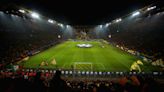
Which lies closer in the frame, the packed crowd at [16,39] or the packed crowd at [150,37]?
the packed crowd at [16,39]

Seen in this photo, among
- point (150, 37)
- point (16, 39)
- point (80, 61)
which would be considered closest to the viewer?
point (80, 61)

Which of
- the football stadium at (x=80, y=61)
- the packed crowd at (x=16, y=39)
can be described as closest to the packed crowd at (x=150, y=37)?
the football stadium at (x=80, y=61)

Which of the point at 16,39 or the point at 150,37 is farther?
the point at 16,39

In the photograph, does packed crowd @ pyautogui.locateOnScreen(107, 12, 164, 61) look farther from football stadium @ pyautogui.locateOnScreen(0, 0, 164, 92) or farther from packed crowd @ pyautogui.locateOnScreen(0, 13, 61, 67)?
packed crowd @ pyautogui.locateOnScreen(0, 13, 61, 67)

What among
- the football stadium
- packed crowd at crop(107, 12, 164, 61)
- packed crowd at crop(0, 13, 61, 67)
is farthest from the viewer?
packed crowd at crop(107, 12, 164, 61)

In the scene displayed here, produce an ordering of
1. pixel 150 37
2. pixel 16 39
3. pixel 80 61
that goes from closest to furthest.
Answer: pixel 80 61 < pixel 150 37 < pixel 16 39

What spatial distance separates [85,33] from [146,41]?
75.2 m

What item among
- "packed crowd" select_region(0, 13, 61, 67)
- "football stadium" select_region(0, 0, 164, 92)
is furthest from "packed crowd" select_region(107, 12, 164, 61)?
"packed crowd" select_region(0, 13, 61, 67)

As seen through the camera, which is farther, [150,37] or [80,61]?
[150,37]

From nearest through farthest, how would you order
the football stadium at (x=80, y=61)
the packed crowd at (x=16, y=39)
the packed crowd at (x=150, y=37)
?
the football stadium at (x=80, y=61)
the packed crowd at (x=16, y=39)
the packed crowd at (x=150, y=37)

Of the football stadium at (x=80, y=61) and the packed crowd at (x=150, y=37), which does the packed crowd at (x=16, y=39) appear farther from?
the packed crowd at (x=150, y=37)

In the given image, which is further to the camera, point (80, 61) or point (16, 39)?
point (16, 39)

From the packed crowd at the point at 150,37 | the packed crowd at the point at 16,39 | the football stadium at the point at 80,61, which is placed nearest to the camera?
the football stadium at the point at 80,61

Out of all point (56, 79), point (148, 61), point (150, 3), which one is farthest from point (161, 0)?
point (56, 79)
